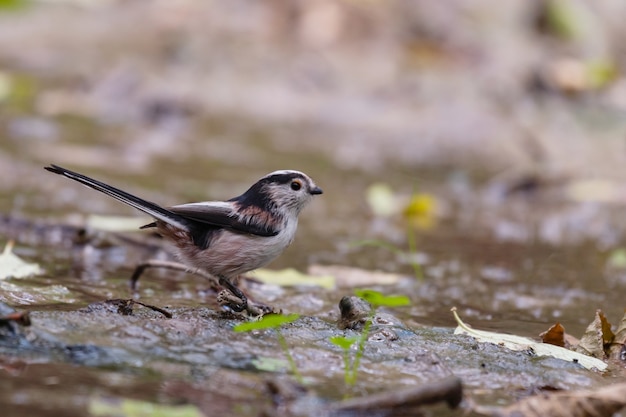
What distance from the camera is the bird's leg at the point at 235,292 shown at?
4078 millimetres

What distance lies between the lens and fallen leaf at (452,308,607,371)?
3580mm

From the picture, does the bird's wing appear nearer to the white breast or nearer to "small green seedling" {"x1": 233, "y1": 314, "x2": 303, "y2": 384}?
the white breast

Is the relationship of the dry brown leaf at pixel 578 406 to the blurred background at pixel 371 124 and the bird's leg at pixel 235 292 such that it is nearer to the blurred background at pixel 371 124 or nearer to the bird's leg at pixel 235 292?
the bird's leg at pixel 235 292

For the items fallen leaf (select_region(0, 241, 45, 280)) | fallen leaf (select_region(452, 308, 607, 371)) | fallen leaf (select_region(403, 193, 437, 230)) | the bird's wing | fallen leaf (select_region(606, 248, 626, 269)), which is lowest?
fallen leaf (select_region(0, 241, 45, 280))

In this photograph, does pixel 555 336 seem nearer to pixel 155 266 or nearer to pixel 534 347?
pixel 534 347

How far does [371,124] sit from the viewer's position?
1124 cm

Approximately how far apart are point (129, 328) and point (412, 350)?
107 cm

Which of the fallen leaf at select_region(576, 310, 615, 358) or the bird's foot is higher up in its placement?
the fallen leaf at select_region(576, 310, 615, 358)

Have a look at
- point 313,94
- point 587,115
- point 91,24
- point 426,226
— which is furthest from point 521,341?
point 91,24

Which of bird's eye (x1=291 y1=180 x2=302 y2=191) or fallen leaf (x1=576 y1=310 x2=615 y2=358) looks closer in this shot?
fallen leaf (x1=576 y1=310 x2=615 y2=358)

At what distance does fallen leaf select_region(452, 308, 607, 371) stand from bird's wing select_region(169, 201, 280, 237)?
1112mm

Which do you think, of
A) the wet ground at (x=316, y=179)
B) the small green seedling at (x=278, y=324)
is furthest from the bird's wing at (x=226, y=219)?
the small green seedling at (x=278, y=324)

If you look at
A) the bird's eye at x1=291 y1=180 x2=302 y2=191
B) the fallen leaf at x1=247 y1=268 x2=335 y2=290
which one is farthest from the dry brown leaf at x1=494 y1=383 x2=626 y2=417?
the fallen leaf at x1=247 y1=268 x2=335 y2=290

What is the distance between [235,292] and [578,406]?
203 centimetres
